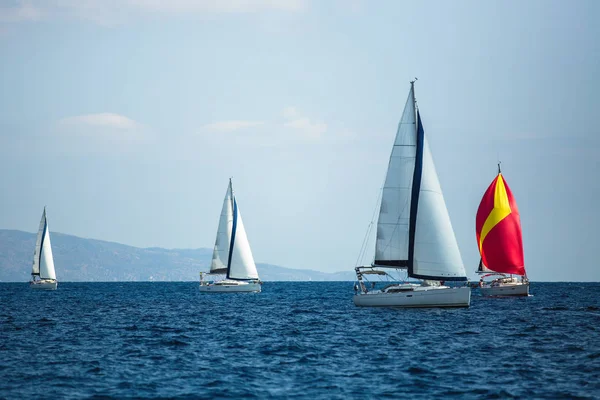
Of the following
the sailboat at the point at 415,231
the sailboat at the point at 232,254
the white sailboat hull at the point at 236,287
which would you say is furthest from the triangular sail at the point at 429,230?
the white sailboat hull at the point at 236,287

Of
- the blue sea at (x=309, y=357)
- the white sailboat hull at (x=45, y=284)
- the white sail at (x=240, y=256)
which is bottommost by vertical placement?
the blue sea at (x=309, y=357)

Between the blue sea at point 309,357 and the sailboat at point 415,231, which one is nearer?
the blue sea at point 309,357

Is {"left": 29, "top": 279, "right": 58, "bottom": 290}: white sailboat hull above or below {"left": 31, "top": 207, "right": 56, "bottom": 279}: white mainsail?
below

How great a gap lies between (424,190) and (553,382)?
1098 inches

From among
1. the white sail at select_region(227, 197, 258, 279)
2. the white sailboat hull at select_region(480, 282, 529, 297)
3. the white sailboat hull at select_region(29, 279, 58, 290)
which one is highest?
the white sail at select_region(227, 197, 258, 279)

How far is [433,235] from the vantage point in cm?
5391

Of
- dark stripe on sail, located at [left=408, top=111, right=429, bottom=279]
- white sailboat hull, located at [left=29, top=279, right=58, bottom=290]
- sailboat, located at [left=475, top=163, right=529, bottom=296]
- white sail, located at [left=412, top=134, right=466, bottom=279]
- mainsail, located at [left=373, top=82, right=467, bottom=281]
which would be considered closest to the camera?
A: white sail, located at [left=412, top=134, right=466, bottom=279]

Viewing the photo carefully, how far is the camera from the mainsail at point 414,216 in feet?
176

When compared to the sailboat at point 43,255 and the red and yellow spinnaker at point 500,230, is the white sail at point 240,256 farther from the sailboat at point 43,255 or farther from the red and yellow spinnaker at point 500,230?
the sailboat at point 43,255

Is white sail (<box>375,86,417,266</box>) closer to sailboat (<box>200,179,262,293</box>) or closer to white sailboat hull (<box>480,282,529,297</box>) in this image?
white sailboat hull (<box>480,282,529,297</box>)

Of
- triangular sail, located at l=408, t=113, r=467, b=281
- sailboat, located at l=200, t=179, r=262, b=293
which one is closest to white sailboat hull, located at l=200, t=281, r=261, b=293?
sailboat, located at l=200, t=179, r=262, b=293

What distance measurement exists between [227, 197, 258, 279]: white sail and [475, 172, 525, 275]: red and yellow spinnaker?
31740 millimetres

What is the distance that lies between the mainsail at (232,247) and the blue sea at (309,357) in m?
43.5

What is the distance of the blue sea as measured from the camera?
2631cm
